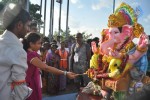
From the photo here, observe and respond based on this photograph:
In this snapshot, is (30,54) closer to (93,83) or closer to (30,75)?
(30,75)

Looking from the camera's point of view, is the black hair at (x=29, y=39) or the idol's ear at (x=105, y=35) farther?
the idol's ear at (x=105, y=35)

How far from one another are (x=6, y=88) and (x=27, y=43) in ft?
3.70

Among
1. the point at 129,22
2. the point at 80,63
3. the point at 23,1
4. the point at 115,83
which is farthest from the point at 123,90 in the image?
the point at 23,1

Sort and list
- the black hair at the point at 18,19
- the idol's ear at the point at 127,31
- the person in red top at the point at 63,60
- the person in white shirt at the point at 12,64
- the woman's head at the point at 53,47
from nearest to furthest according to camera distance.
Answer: the person in white shirt at the point at 12,64 → the black hair at the point at 18,19 → the idol's ear at the point at 127,31 → the woman's head at the point at 53,47 → the person in red top at the point at 63,60

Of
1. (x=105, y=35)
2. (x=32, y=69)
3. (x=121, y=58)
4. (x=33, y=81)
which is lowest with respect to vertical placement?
(x=33, y=81)

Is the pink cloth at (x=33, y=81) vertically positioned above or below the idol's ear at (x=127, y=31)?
below

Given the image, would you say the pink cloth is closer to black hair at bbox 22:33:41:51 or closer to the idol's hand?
black hair at bbox 22:33:41:51

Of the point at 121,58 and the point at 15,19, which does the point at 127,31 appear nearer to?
the point at 121,58

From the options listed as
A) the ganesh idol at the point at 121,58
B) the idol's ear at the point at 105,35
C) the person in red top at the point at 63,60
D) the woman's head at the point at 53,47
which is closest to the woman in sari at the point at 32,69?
the ganesh idol at the point at 121,58

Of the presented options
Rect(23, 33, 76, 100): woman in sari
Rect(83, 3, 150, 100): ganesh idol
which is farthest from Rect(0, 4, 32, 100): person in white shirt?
Rect(83, 3, 150, 100): ganesh idol

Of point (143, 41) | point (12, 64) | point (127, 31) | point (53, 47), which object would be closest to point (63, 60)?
point (53, 47)

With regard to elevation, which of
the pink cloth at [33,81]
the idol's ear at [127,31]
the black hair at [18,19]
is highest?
the idol's ear at [127,31]

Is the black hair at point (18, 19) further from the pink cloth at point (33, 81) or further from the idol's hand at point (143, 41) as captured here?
the idol's hand at point (143, 41)

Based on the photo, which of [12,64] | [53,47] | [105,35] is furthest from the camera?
[53,47]
